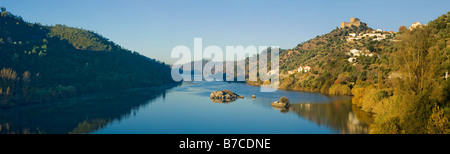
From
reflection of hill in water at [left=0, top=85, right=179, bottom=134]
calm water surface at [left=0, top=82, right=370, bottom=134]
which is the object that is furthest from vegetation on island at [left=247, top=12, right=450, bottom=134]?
reflection of hill in water at [left=0, top=85, right=179, bottom=134]

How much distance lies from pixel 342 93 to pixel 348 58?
63.6ft

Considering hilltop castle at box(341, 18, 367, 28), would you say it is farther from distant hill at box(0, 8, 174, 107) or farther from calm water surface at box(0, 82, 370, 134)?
calm water surface at box(0, 82, 370, 134)

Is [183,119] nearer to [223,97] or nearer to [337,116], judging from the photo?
[223,97]

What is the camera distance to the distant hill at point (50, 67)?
43375 millimetres

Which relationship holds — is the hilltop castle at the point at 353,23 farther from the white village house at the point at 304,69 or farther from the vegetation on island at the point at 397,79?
the white village house at the point at 304,69

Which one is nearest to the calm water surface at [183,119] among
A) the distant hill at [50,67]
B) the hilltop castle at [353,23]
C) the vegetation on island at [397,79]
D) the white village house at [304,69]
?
the vegetation on island at [397,79]

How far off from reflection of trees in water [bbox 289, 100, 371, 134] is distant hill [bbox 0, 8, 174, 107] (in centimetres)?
4115

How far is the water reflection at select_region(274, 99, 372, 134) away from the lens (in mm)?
→ 26575

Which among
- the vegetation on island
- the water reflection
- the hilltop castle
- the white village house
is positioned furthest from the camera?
the hilltop castle

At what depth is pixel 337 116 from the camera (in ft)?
107
